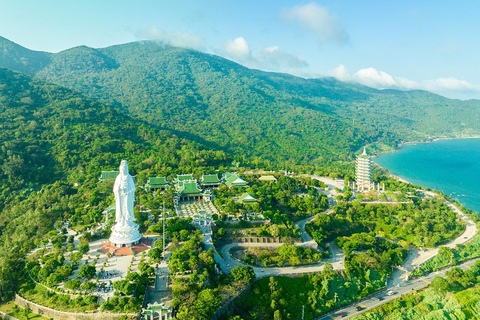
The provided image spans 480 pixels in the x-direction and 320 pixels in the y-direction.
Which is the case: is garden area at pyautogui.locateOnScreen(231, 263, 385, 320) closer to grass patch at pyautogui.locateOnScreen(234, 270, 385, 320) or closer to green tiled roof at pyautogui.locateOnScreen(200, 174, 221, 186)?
grass patch at pyautogui.locateOnScreen(234, 270, 385, 320)

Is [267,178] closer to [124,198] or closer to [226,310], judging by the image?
[124,198]

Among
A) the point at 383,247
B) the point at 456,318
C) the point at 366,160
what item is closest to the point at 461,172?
the point at 366,160

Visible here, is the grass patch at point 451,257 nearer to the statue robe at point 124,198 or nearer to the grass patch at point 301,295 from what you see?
the grass patch at point 301,295

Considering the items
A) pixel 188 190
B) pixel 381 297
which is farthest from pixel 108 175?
pixel 381 297

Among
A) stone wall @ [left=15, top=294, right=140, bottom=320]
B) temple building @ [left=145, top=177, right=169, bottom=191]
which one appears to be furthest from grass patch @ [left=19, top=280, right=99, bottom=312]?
temple building @ [left=145, top=177, right=169, bottom=191]

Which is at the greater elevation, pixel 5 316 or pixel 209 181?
pixel 209 181

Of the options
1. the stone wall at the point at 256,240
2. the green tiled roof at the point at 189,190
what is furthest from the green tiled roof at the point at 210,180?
the stone wall at the point at 256,240
